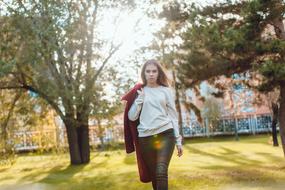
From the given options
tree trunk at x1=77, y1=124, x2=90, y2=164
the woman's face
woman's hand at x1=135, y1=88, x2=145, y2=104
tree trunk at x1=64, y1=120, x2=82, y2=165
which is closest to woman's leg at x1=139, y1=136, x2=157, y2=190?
woman's hand at x1=135, y1=88, x2=145, y2=104

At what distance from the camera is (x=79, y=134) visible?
65.3ft

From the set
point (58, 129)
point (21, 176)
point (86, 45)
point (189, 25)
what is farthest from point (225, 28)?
point (58, 129)

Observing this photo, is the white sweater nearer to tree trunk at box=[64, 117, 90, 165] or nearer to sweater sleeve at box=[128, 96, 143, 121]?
sweater sleeve at box=[128, 96, 143, 121]

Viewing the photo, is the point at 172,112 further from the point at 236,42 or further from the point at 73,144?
the point at 73,144

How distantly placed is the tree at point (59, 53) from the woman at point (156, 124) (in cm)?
921

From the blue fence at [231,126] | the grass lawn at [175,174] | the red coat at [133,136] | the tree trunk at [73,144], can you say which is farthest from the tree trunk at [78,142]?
the blue fence at [231,126]

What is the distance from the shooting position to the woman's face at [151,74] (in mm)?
5848

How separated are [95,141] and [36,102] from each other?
9290 mm

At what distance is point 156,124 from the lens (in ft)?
18.5

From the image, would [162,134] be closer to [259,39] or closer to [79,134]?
[259,39]

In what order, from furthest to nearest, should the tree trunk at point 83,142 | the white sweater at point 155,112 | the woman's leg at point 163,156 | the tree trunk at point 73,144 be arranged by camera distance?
the tree trunk at point 83,142 → the tree trunk at point 73,144 → the white sweater at point 155,112 → the woman's leg at point 163,156

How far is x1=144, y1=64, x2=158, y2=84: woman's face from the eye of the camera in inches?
230

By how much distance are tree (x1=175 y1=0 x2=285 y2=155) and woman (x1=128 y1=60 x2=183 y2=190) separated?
5604 mm

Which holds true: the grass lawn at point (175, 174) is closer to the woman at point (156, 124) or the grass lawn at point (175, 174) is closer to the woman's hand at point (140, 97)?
the woman at point (156, 124)
